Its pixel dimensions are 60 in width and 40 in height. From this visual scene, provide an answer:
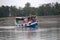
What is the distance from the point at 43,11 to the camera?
122ft

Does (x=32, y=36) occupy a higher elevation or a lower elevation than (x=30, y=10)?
higher

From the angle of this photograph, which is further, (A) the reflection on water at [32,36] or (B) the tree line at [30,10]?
(B) the tree line at [30,10]

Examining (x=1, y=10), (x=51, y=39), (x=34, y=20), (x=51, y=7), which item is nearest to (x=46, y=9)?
(x=51, y=7)

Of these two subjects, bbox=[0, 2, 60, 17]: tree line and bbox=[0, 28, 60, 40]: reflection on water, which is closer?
bbox=[0, 28, 60, 40]: reflection on water

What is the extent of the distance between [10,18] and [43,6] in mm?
5346

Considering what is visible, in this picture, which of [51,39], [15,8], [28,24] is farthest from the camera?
[15,8]

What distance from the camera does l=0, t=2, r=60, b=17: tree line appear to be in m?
34.5

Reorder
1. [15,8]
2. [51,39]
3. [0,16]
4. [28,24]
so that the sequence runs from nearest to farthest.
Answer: [51,39]
[28,24]
[0,16]
[15,8]

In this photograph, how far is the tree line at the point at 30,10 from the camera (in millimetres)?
34500

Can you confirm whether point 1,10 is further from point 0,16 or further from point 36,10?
point 36,10

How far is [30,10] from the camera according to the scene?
35812 mm

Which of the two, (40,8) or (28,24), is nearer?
(28,24)

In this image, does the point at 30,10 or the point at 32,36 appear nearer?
the point at 32,36

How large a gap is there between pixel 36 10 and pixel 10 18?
144 inches
